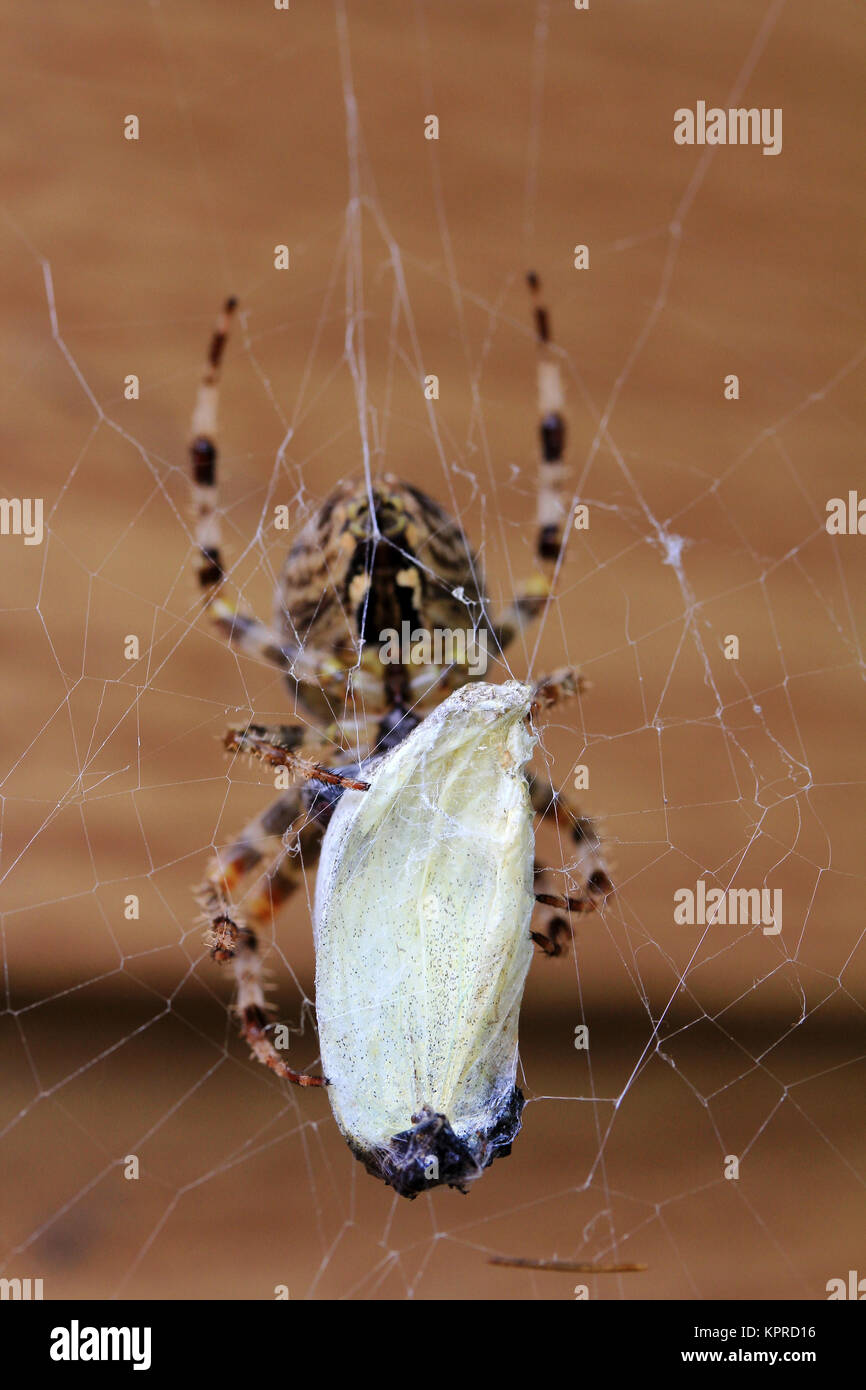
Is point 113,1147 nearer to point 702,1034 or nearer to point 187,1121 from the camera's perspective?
point 187,1121

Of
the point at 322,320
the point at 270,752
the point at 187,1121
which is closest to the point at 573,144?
the point at 322,320

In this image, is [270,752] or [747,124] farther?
[747,124]

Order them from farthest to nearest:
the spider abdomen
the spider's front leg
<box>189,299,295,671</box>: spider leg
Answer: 1. <box>189,299,295,671</box>: spider leg
2. the spider's front leg
3. the spider abdomen

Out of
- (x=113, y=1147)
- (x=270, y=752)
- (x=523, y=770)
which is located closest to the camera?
(x=523, y=770)

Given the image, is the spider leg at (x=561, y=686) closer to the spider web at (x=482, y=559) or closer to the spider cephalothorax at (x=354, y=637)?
the spider cephalothorax at (x=354, y=637)

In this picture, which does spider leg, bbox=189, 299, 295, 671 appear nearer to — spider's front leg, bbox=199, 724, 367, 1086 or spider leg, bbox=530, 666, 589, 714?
spider's front leg, bbox=199, 724, 367, 1086

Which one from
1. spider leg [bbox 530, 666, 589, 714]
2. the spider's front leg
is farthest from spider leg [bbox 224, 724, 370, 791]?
spider leg [bbox 530, 666, 589, 714]

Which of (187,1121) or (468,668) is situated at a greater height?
(468,668)

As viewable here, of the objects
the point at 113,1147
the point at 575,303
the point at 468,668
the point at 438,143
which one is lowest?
the point at 113,1147
